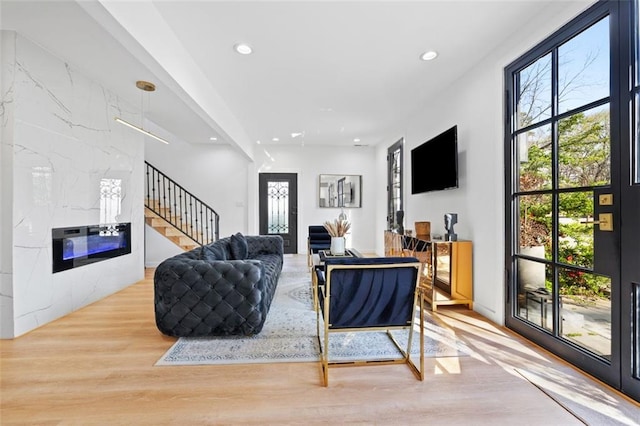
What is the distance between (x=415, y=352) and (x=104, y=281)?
401 cm

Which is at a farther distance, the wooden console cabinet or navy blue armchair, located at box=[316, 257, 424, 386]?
the wooden console cabinet

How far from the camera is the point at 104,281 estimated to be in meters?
3.78

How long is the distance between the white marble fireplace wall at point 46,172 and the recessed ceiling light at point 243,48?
6.39 ft

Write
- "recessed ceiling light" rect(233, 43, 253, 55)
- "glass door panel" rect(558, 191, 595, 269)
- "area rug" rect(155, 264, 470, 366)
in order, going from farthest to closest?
"recessed ceiling light" rect(233, 43, 253, 55) < "area rug" rect(155, 264, 470, 366) < "glass door panel" rect(558, 191, 595, 269)

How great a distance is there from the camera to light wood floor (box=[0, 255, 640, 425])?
163 centimetres

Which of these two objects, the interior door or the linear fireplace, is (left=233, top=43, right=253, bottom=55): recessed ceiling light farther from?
the interior door

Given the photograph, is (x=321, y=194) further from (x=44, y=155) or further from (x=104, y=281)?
(x=44, y=155)

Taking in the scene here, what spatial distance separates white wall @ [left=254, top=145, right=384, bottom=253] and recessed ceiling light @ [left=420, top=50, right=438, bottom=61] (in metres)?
4.38

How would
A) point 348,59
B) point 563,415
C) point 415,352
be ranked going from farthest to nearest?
point 348,59
point 415,352
point 563,415

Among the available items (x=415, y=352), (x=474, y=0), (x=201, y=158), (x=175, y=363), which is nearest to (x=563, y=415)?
(x=415, y=352)

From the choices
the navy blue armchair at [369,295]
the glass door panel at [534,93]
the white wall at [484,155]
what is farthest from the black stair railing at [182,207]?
the glass door panel at [534,93]

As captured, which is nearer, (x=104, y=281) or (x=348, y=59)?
(x=348, y=59)

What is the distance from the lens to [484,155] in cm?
310

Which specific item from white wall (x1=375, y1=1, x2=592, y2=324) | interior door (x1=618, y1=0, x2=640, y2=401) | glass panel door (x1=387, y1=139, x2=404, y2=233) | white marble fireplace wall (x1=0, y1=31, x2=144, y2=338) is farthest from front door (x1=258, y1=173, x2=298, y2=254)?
interior door (x1=618, y1=0, x2=640, y2=401)
